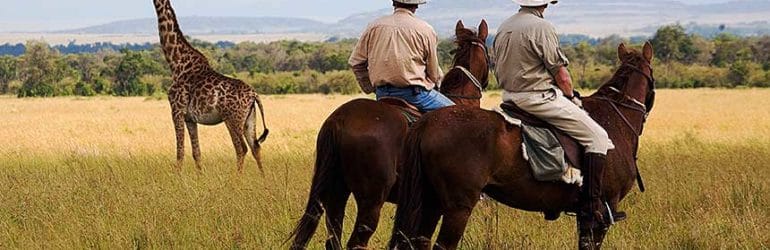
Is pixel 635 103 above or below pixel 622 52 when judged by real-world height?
below

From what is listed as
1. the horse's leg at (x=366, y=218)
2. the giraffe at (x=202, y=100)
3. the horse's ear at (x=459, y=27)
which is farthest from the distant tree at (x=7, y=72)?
the horse's leg at (x=366, y=218)

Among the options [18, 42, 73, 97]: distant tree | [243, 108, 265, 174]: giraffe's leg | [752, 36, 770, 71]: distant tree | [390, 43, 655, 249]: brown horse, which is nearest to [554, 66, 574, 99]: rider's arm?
[390, 43, 655, 249]: brown horse

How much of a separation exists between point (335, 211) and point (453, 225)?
51.2 inches

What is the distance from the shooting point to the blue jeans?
7.80 m

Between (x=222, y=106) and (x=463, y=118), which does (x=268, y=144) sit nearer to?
(x=222, y=106)

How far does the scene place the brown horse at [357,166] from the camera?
716cm

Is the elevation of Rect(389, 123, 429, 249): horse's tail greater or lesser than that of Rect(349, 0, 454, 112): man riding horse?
lesser

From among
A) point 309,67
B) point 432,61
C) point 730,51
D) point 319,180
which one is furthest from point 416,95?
point 309,67

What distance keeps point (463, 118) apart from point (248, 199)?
173 inches

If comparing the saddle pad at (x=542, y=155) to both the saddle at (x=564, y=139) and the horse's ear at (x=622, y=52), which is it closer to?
the saddle at (x=564, y=139)

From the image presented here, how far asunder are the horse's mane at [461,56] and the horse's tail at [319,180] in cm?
166

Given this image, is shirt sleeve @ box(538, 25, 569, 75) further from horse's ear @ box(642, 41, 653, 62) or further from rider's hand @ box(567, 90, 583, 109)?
horse's ear @ box(642, 41, 653, 62)

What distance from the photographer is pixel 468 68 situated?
8836 mm

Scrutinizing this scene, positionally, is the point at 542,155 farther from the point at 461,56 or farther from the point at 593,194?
the point at 461,56
